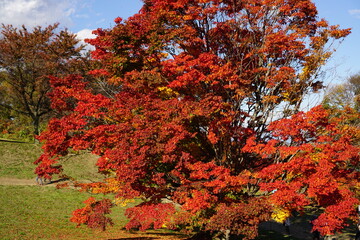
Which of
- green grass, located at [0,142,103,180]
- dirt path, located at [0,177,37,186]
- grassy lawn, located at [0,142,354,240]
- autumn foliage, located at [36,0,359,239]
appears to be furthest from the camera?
green grass, located at [0,142,103,180]

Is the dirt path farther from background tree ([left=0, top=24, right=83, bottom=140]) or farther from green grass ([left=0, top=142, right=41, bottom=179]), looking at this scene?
background tree ([left=0, top=24, right=83, bottom=140])

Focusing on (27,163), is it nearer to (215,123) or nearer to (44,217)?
(44,217)

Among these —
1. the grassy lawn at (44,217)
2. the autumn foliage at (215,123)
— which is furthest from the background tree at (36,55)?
the autumn foliage at (215,123)

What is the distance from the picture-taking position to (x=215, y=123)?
36.6ft

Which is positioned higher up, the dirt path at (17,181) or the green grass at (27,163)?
the green grass at (27,163)

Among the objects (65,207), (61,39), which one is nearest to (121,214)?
(65,207)

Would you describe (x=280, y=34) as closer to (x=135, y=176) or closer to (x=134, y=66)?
(x=134, y=66)

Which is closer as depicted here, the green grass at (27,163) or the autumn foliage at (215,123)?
the autumn foliage at (215,123)

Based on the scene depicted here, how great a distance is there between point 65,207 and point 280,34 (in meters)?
16.5

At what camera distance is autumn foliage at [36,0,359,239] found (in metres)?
9.87

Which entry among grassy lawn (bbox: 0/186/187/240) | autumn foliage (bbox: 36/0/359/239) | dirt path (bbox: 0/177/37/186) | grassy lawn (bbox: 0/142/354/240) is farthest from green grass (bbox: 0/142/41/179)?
autumn foliage (bbox: 36/0/359/239)

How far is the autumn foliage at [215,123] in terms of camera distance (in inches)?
388

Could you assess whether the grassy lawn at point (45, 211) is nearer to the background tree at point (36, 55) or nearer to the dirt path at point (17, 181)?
the dirt path at point (17, 181)

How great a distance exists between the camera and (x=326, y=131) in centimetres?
1108
